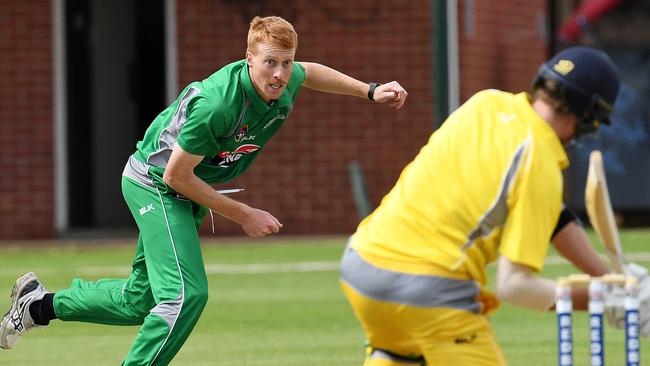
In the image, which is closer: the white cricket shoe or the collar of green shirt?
the collar of green shirt

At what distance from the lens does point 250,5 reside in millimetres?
20500

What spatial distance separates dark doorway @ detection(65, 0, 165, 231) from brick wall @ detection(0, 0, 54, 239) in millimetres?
399

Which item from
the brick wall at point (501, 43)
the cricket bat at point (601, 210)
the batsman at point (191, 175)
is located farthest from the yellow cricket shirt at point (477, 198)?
the brick wall at point (501, 43)

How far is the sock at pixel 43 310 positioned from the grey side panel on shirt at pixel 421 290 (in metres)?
3.28

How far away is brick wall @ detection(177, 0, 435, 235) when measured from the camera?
2058 centimetres

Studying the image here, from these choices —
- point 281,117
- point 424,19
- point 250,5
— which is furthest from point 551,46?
point 281,117

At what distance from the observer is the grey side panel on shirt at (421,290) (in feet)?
17.6

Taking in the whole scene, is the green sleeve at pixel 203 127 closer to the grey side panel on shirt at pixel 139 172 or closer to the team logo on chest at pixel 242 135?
the team logo on chest at pixel 242 135

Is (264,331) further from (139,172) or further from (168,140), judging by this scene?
(168,140)

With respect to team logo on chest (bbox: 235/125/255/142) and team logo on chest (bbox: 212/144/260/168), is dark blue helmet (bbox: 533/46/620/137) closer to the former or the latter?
team logo on chest (bbox: 235/125/255/142)

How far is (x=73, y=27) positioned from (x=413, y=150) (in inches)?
196

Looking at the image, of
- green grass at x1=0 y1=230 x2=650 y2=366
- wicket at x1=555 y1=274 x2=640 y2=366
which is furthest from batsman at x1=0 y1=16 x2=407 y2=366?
wicket at x1=555 y1=274 x2=640 y2=366

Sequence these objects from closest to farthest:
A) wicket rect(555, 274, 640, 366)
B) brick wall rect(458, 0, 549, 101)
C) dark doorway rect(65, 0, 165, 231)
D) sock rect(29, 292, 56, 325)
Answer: wicket rect(555, 274, 640, 366) → sock rect(29, 292, 56, 325) → brick wall rect(458, 0, 549, 101) → dark doorway rect(65, 0, 165, 231)

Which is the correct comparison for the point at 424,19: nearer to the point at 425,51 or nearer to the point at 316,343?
the point at 425,51
